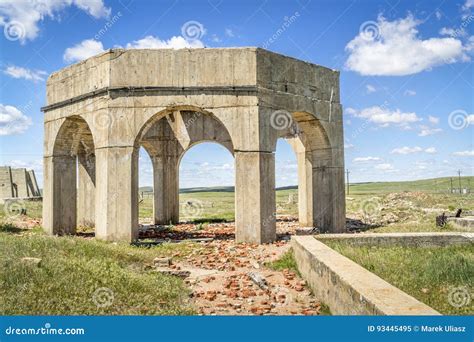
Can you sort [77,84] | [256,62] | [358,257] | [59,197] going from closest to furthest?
[358,257]
[256,62]
[77,84]
[59,197]

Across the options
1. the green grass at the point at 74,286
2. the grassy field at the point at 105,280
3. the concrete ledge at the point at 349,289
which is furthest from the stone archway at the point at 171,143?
the concrete ledge at the point at 349,289

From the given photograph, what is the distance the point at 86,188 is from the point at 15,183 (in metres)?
19.1

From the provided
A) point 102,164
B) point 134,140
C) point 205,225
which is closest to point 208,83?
point 134,140

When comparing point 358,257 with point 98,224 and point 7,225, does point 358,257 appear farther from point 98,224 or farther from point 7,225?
point 7,225

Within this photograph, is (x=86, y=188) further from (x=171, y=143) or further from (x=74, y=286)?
(x=74, y=286)

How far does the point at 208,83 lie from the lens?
13.5 metres

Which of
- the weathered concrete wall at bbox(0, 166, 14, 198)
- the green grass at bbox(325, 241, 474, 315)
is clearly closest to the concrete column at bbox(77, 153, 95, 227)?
the green grass at bbox(325, 241, 474, 315)

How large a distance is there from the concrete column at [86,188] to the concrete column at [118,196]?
5.48m

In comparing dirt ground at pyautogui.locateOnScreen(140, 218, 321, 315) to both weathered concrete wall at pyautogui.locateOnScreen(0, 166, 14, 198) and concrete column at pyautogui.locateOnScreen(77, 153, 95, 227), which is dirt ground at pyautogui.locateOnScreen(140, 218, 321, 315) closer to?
concrete column at pyautogui.locateOnScreen(77, 153, 95, 227)

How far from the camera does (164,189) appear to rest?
21531mm

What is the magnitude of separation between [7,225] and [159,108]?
8.61m

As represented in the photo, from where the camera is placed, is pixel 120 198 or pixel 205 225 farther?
pixel 205 225

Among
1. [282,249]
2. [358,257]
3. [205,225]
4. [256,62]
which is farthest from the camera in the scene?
[205,225]

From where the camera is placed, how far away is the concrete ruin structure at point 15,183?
3334 centimetres
